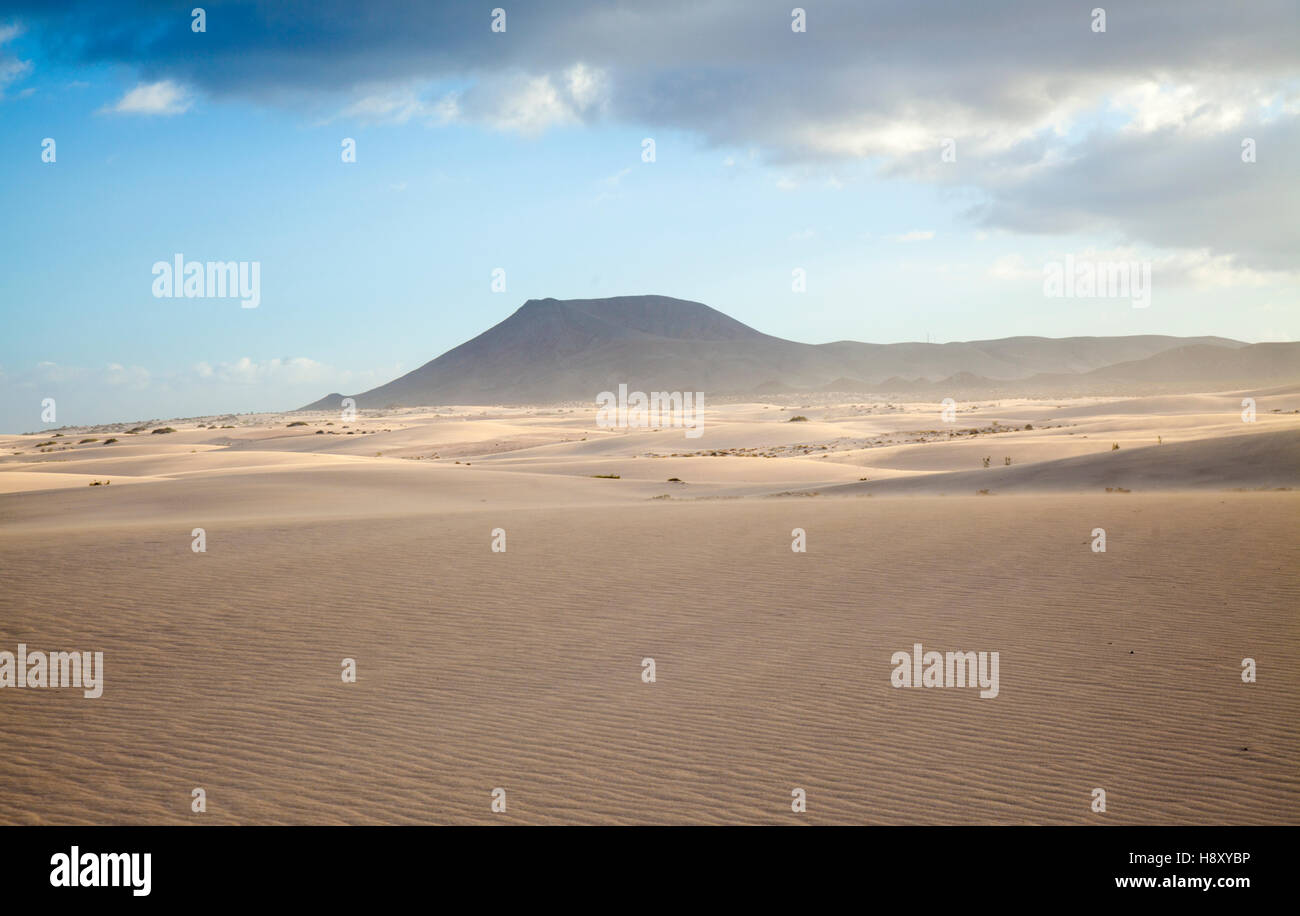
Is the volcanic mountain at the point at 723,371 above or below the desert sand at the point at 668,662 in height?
above

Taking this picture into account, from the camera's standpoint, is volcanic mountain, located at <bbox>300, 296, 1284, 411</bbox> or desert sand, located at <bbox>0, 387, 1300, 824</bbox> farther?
volcanic mountain, located at <bbox>300, 296, 1284, 411</bbox>

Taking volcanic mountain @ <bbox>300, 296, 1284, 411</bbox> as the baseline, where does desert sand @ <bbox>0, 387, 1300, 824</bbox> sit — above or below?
below

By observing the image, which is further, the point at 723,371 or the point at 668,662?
the point at 723,371

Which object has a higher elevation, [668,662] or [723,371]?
[723,371]

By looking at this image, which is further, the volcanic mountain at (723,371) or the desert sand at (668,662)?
the volcanic mountain at (723,371)
